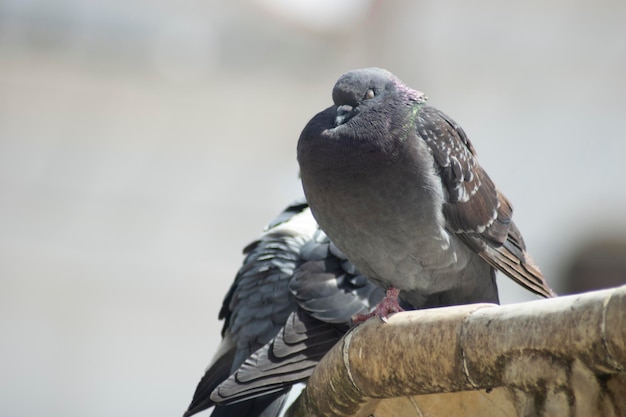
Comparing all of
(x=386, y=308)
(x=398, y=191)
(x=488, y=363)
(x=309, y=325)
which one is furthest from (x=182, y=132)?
(x=488, y=363)

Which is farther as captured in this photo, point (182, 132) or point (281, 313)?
point (182, 132)

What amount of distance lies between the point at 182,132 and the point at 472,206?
8.34 meters

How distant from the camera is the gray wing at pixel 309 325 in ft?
14.5

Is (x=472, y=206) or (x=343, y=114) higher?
(x=343, y=114)

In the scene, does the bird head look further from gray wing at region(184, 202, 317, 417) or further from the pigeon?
gray wing at region(184, 202, 317, 417)

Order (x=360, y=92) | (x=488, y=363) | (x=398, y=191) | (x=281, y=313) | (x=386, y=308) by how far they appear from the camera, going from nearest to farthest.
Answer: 1. (x=488, y=363)
2. (x=386, y=308)
3. (x=398, y=191)
4. (x=360, y=92)
5. (x=281, y=313)

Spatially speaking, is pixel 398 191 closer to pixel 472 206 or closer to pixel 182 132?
pixel 472 206

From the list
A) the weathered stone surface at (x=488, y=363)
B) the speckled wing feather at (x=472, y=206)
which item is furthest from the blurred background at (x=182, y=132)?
the weathered stone surface at (x=488, y=363)

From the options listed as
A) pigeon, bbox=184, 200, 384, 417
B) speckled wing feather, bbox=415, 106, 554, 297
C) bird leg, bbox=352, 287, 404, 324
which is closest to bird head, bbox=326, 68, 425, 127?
speckled wing feather, bbox=415, 106, 554, 297

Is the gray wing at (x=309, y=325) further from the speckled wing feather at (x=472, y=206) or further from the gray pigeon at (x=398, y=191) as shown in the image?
the speckled wing feather at (x=472, y=206)

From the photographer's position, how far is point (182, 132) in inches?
485

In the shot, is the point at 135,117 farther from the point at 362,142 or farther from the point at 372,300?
the point at 362,142

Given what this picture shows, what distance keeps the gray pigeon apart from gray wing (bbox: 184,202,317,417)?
91 cm

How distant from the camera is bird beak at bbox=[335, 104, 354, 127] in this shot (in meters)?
4.06
